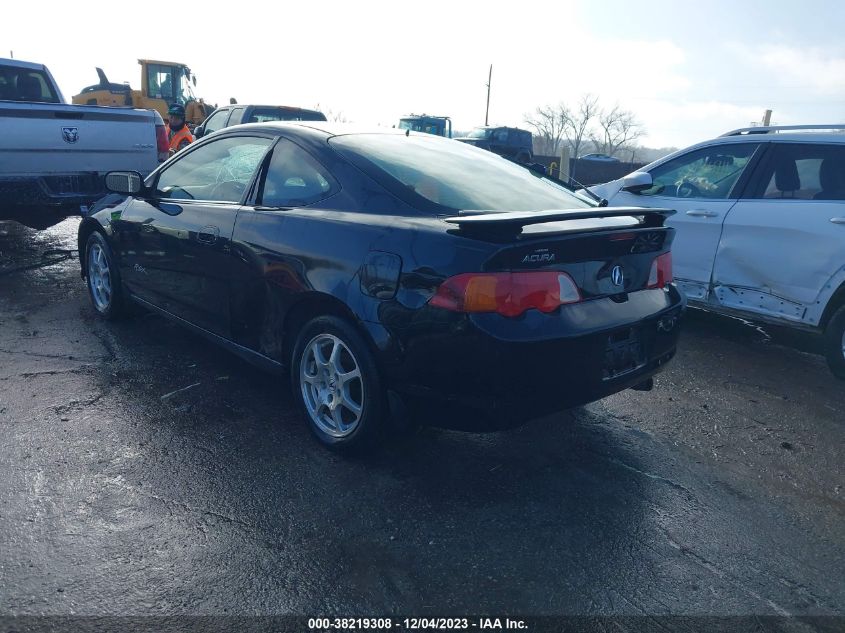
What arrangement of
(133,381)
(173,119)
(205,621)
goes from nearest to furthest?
(205,621) → (133,381) → (173,119)

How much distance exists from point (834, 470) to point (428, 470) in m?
2.08

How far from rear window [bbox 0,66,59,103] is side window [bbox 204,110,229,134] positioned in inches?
99.3

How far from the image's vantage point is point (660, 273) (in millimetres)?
3355

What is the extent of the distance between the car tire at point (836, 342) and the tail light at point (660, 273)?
1.94m

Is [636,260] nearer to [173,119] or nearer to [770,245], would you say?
[770,245]

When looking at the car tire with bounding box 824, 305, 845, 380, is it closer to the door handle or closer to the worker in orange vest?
the door handle

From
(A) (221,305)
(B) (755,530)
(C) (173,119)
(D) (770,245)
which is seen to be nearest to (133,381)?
(A) (221,305)

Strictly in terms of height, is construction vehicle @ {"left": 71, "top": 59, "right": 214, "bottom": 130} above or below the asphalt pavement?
above

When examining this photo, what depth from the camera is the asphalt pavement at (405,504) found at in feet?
7.79

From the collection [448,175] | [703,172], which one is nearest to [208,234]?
[448,175]

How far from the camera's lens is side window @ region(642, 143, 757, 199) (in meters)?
5.35

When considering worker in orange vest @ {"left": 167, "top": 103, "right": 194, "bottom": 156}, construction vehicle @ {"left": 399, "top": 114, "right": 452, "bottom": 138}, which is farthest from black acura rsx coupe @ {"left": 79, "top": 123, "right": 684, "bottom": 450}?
construction vehicle @ {"left": 399, "top": 114, "right": 452, "bottom": 138}

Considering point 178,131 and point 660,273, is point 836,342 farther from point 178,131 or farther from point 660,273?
point 178,131

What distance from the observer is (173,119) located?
11125 mm
